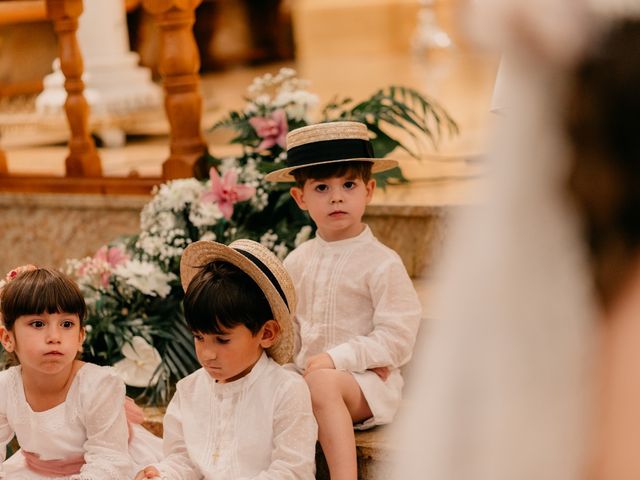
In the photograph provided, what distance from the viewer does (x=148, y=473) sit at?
9.34ft

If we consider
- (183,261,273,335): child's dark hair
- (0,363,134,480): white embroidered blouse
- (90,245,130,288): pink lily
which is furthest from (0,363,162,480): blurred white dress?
(90,245,130,288): pink lily

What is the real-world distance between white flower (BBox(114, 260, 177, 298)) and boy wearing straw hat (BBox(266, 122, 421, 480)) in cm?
62

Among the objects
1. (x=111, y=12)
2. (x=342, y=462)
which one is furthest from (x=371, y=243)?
(x=111, y=12)

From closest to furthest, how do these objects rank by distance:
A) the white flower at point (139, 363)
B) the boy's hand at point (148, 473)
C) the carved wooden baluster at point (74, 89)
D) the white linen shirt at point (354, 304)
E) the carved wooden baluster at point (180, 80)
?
the boy's hand at point (148, 473) < the white linen shirt at point (354, 304) < the white flower at point (139, 363) < the carved wooden baluster at point (180, 80) < the carved wooden baluster at point (74, 89)

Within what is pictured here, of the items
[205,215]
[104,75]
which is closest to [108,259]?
[205,215]

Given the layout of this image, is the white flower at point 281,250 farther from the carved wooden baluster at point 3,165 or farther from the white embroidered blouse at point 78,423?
the carved wooden baluster at point 3,165

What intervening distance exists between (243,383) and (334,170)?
662 mm

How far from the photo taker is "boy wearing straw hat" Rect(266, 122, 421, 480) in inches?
115

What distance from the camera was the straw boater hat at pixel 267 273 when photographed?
278cm

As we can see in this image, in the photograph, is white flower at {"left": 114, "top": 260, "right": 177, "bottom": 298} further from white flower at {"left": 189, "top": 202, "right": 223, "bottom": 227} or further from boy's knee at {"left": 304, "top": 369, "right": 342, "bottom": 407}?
boy's knee at {"left": 304, "top": 369, "right": 342, "bottom": 407}

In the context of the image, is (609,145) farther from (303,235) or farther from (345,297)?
(303,235)

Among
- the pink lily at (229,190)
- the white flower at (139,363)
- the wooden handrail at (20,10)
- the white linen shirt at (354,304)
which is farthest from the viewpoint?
the wooden handrail at (20,10)

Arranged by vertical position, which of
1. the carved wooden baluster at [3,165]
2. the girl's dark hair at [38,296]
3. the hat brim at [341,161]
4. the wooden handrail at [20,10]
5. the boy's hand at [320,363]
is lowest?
the boy's hand at [320,363]

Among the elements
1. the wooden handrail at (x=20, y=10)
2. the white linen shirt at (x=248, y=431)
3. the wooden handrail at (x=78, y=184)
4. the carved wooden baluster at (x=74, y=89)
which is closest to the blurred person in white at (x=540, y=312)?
the white linen shirt at (x=248, y=431)
